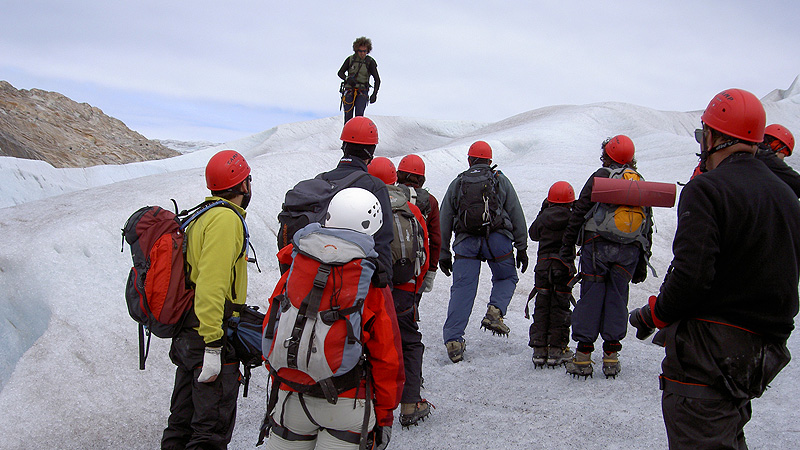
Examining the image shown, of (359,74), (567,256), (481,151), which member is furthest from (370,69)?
(567,256)

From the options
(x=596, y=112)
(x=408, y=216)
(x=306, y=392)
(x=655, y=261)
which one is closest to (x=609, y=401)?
(x=408, y=216)

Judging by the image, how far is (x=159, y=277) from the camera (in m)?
2.96

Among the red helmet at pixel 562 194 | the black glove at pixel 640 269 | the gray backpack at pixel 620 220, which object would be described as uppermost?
the red helmet at pixel 562 194

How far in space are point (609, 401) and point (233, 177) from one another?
348 cm

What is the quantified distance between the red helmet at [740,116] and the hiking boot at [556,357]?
3.13 metres

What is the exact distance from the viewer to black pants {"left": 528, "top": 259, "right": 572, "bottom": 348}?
5.19 metres

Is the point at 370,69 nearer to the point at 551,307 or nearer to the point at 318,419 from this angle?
the point at 551,307

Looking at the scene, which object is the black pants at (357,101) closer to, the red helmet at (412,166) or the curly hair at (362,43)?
the curly hair at (362,43)

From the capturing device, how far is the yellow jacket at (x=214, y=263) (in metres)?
2.92

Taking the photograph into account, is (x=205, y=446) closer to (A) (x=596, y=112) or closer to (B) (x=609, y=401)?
(B) (x=609, y=401)

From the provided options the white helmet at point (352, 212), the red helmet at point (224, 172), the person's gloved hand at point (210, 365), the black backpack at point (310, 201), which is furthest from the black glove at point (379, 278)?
the red helmet at point (224, 172)

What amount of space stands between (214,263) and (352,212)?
95 cm

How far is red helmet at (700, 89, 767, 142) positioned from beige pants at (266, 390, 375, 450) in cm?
221

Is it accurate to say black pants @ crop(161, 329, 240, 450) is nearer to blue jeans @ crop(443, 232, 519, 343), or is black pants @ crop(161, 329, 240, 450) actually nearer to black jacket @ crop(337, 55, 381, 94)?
blue jeans @ crop(443, 232, 519, 343)
